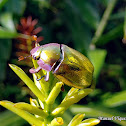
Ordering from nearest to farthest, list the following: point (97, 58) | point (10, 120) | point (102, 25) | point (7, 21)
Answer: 1. point (10, 120)
2. point (7, 21)
3. point (97, 58)
4. point (102, 25)

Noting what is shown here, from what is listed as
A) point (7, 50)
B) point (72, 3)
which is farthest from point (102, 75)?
point (7, 50)

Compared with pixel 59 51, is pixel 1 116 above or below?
below

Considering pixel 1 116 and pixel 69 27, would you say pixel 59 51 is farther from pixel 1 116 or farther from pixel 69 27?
pixel 69 27

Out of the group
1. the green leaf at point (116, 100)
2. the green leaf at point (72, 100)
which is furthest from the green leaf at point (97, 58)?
the green leaf at point (72, 100)

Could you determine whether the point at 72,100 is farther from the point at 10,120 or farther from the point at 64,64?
the point at 10,120

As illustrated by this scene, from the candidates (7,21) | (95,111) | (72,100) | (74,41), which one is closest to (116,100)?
(95,111)

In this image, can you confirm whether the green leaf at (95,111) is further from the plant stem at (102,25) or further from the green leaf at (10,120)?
the plant stem at (102,25)
